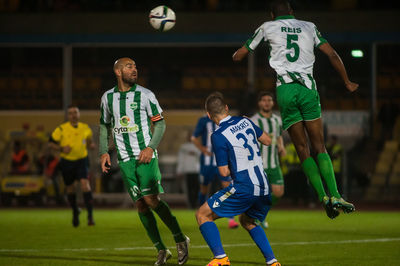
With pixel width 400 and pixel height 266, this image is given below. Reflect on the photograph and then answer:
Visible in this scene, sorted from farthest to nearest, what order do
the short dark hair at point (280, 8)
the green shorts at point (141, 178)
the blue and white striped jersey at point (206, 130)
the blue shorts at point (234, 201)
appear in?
1. the blue and white striped jersey at point (206, 130)
2. the green shorts at point (141, 178)
3. the short dark hair at point (280, 8)
4. the blue shorts at point (234, 201)

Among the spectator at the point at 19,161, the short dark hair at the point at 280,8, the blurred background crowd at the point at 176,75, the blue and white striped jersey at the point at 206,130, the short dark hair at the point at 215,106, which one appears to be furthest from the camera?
the blurred background crowd at the point at 176,75

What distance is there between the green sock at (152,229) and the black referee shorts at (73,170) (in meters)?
5.78

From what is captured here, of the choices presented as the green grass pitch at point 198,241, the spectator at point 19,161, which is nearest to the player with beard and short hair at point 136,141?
the green grass pitch at point 198,241

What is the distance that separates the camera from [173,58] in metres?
27.5

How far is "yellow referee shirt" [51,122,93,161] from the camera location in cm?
1437

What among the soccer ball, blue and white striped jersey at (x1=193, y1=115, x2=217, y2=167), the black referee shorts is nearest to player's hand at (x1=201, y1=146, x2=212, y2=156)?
blue and white striped jersey at (x1=193, y1=115, x2=217, y2=167)

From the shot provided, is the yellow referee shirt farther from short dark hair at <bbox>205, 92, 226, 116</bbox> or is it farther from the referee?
short dark hair at <bbox>205, 92, 226, 116</bbox>

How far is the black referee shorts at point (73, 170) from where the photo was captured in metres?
14.3

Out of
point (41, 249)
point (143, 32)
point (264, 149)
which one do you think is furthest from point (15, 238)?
point (143, 32)

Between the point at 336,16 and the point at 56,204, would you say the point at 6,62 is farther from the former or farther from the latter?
the point at 336,16

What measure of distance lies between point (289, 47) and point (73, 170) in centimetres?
736

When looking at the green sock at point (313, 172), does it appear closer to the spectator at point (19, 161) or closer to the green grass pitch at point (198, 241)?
the green grass pitch at point (198, 241)

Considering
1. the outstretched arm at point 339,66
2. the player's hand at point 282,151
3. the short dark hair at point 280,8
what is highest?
the short dark hair at point 280,8

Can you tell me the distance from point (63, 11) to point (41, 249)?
658 inches
